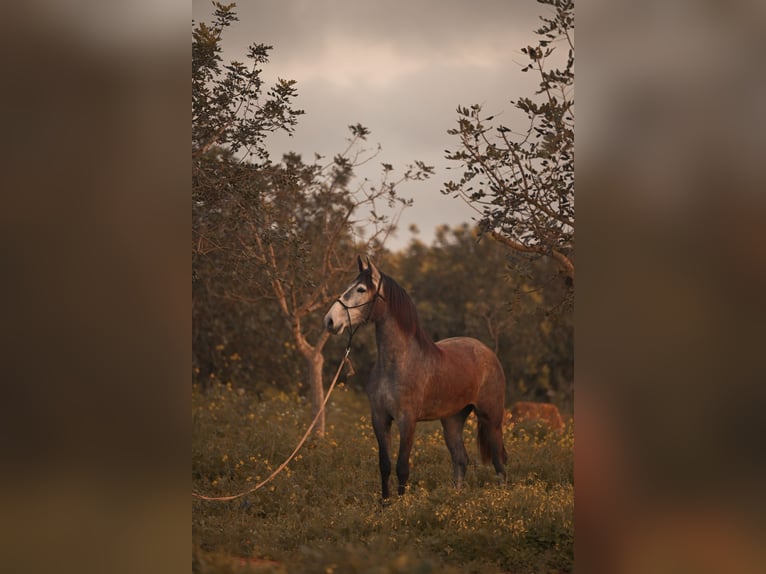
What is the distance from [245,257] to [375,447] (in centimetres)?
284

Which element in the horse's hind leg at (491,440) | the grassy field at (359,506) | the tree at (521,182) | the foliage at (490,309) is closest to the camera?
the grassy field at (359,506)

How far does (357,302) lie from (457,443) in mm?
1907

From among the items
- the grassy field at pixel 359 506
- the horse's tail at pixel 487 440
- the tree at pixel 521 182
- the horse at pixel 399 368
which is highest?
the tree at pixel 521 182

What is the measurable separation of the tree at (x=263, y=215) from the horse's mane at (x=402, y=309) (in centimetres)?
97

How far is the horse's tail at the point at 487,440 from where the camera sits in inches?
316

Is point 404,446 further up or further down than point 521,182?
further down

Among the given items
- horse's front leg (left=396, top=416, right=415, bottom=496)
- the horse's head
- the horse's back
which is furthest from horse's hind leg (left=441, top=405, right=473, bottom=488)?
the horse's head

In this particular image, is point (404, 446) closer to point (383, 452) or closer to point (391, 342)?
point (383, 452)

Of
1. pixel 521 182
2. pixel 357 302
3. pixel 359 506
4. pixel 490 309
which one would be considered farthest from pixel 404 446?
pixel 490 309

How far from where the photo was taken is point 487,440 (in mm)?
8047

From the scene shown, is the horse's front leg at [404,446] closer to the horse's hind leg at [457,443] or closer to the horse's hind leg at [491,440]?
the horse's hind leg at [457,443]

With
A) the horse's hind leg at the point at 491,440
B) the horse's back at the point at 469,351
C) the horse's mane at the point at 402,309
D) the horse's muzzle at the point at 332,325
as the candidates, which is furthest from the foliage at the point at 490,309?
the horse's muzzle at the point at 332,325
